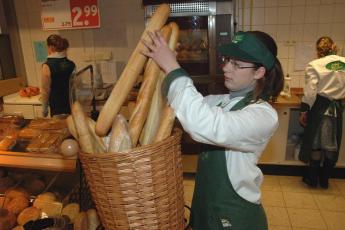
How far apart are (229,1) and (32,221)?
2.26 meters

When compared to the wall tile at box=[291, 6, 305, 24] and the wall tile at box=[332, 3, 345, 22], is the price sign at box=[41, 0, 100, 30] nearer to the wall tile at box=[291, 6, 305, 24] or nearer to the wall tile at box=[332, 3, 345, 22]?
the wall tile at box=[291, 6, 305, 24]

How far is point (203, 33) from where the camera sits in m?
2.79

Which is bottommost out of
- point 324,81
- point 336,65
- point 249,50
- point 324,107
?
point 324,107

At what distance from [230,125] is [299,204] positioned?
2.24 metres

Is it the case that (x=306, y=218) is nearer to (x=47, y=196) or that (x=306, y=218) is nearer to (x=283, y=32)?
(x=283, y=32)

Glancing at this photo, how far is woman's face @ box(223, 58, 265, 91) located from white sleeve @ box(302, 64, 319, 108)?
1.98m

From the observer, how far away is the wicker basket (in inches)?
27.9

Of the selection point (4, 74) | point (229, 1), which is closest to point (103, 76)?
point (4, 74)

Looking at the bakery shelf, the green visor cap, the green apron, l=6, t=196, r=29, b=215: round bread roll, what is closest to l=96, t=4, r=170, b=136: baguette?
the green visor cap

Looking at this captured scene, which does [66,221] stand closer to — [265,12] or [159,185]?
[159,185]

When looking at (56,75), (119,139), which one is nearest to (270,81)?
(119,139)

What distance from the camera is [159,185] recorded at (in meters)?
0.76

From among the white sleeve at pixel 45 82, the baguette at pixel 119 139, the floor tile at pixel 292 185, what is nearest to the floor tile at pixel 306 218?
the floor tile at pixel 292 185

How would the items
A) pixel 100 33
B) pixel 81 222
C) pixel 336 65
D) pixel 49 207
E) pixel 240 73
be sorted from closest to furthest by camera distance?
pixel 240 73 < pixel 81 222 < pixel 49 207 < pixel 336 65 < pixel 100 33
